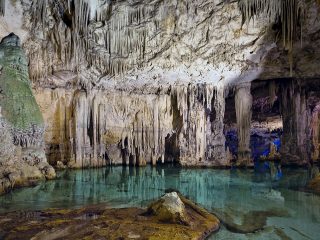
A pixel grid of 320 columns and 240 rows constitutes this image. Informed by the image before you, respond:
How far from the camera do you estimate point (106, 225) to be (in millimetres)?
4215

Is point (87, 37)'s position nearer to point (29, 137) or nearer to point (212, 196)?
point (29, 137)

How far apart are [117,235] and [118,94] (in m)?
9.65

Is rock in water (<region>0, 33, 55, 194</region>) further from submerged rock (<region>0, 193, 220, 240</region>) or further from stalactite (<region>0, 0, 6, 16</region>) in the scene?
submerged rock (<region>0, 193, 220, 240</region>)

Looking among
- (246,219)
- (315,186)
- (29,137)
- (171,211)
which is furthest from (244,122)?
(171,211)

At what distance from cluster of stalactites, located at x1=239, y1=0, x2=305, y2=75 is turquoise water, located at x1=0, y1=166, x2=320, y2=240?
4.44m

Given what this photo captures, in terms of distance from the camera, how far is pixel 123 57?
33.4ft

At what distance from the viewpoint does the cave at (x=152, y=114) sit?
4754 millimetres

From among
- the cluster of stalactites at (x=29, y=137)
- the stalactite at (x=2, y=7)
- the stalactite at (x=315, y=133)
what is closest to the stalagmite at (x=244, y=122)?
the stalactite at (x=315, y=133)

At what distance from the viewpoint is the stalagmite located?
12.6m

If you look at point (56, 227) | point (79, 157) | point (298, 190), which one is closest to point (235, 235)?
point (56, 227)

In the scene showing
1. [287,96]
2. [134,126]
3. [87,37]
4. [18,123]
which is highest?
[87,37]

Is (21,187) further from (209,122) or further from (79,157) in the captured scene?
(209,122)

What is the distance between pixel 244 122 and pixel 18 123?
8661mm

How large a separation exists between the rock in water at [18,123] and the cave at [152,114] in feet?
0.11
